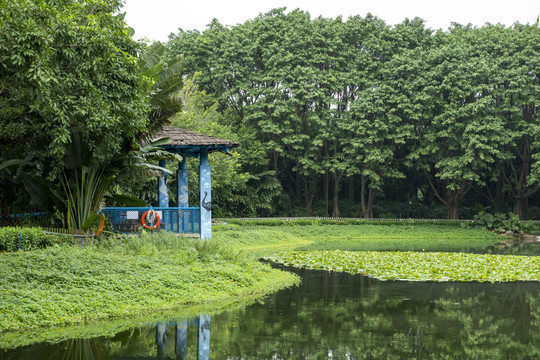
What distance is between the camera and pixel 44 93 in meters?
12.1

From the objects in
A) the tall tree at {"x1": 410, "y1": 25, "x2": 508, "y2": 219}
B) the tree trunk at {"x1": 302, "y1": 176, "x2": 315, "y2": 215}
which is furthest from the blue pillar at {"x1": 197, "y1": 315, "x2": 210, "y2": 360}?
the tree trunk at {"x1": 302, "y1": 176, "x2": 315, "y2": 215}

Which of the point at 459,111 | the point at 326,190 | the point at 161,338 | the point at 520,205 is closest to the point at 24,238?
the point at 161,338

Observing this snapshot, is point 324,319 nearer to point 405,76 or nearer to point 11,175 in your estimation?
point 11,175

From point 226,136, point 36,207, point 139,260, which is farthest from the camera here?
point 226,136

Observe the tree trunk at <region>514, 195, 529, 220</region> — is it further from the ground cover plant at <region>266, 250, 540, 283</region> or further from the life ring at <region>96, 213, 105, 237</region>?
the life ring at <region>96, 213, 105, 237</region>

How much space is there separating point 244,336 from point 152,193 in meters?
24.7

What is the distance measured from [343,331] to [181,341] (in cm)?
278

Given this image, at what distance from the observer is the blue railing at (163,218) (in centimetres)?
1934

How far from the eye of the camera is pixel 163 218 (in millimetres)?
20328

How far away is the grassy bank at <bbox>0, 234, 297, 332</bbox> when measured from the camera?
420 inches

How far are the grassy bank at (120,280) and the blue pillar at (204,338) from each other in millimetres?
1136

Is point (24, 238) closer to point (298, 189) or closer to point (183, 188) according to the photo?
point (183, 188)

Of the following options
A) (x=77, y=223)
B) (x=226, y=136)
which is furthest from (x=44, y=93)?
(x=226, y=136)

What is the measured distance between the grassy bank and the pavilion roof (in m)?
4.44
